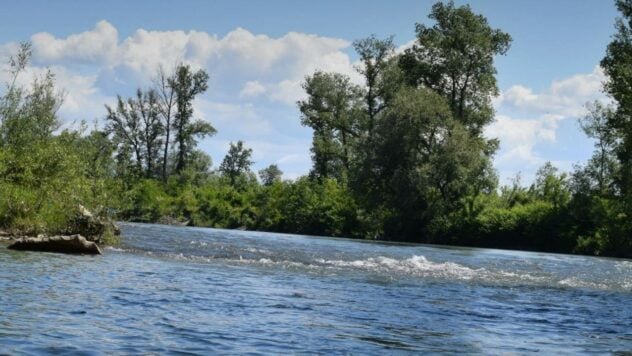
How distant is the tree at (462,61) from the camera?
2357 inches

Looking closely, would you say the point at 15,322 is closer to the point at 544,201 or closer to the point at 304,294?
the point at 304,294

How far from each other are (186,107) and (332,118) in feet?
62.4

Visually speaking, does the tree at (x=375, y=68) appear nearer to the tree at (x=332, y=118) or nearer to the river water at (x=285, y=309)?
the tree at (x=332, y=118)

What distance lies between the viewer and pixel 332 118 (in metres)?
77.1

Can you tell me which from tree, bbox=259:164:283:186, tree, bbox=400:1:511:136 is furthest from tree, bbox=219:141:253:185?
tree, bbox=400:1:511:136

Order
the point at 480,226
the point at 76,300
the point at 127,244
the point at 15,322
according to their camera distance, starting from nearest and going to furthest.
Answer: the point at 15,322 → the point at 76,300 → the point at 127,244 → the point at 480,226

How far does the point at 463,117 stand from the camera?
59875mm

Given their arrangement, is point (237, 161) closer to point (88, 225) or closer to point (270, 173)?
point (270, 173)

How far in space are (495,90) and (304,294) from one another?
50.1 meters

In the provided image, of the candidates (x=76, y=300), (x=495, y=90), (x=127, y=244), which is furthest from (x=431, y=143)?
(x=76, y=300)

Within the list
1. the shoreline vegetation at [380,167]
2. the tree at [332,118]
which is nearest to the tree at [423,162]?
the shoreline vegetation at [380,167]

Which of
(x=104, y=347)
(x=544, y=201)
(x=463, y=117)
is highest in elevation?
(x=463, y=117)

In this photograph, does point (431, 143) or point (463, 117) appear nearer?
point (431, 143)

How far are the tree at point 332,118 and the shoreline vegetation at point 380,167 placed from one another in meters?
0.16
